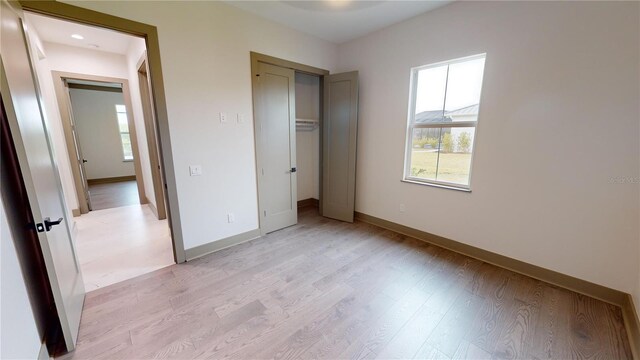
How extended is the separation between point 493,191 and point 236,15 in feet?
11.3

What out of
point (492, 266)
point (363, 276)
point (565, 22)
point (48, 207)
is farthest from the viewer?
point (492, 266)

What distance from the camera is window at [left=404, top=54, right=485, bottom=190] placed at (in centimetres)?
264

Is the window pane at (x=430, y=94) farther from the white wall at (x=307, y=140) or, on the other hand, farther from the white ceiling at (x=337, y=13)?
the white wall at (x=307, y=140)

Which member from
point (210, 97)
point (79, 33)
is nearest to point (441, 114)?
point (210, 97)

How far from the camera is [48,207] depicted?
1.57 meters

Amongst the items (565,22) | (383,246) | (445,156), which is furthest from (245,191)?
(565,22)

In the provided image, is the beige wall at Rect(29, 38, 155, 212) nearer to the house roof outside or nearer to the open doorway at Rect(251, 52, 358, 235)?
the open doorway at Rect(251, 52, 358, 235)

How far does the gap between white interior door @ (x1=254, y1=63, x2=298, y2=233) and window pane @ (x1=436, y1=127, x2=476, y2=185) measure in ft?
6.72

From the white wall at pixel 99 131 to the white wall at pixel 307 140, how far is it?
21.2 feet

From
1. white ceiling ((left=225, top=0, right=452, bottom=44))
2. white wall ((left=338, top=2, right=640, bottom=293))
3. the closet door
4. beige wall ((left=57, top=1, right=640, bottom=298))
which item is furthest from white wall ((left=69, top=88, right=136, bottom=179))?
white wall ((left=338, top=2, right=640, bottom=293))

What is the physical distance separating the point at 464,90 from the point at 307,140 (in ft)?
8.24

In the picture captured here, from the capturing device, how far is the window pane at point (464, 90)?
8.44 ft

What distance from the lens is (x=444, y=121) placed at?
2.86m

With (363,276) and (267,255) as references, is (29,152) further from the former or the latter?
(363,276)
